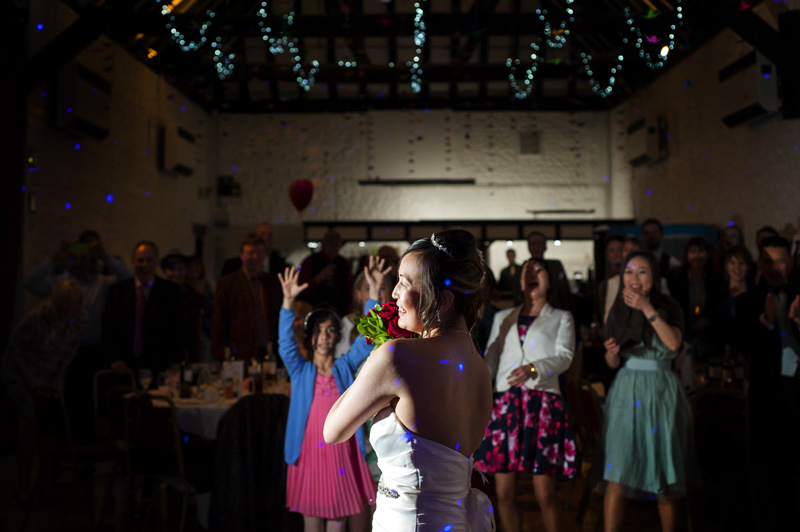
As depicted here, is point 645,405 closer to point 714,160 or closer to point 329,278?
point 329,278

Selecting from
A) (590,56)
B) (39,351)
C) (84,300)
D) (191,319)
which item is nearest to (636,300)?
(191,319)

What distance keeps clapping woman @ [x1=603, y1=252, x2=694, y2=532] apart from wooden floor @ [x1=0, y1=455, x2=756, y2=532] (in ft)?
1.54

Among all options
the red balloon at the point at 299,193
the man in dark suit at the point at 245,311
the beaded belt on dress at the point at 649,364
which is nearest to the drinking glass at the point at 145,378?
the man in dark suit at the point at 245,311

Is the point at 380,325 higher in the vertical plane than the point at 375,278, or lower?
lower

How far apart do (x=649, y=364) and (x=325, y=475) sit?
1539 mm

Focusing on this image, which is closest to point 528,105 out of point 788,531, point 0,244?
point 0,244

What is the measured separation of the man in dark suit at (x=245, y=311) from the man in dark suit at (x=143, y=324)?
0.38 m

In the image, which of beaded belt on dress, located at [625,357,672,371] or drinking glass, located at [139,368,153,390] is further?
drinking glass, located at [139,368,153,390]

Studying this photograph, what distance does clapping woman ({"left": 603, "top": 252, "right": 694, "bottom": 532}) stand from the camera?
3.10 meters

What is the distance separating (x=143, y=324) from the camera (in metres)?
4.62

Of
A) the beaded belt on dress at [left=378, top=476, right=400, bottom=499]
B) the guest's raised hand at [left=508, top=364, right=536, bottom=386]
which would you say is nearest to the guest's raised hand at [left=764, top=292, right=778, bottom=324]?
the guest's raised hand at [left=508, top=364, right=536, bottom=386]

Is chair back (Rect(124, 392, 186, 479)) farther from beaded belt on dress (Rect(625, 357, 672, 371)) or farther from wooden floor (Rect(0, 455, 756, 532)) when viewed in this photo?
beaded belt on dress (Rect(625, 357, 672, 371))

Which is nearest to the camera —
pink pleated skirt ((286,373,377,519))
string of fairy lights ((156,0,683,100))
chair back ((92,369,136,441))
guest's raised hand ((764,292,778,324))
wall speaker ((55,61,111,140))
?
pink pleated skirt ((286,373,377,519))

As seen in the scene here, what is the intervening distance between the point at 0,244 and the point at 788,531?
5.74 m
